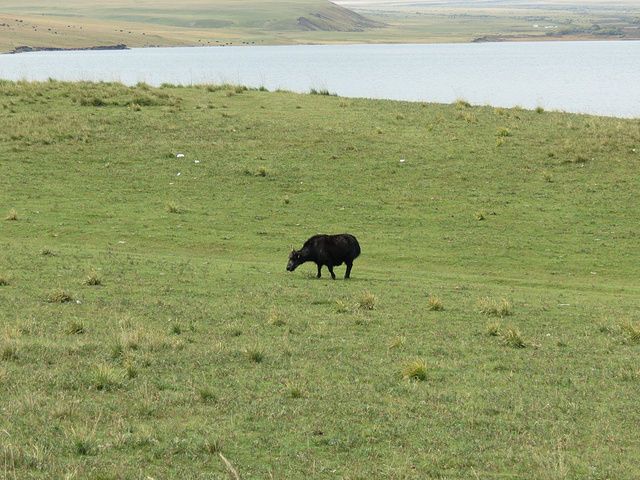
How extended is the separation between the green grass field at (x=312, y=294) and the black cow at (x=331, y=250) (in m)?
0.63

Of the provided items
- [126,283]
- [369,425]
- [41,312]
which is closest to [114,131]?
[126,283]

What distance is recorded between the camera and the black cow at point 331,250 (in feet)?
57.5

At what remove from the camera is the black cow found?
17531mm

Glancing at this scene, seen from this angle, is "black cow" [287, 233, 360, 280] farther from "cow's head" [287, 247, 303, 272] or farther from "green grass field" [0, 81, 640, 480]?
"green grass field" [0, 81, 640, 480]

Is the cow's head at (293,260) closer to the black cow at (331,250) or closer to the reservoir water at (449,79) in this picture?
the black cow at (331,250)

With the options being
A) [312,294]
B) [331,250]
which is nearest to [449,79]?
[331,250]

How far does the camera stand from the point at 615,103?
60.8 meters

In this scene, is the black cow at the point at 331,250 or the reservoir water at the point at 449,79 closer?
the black cow at the point at 331,250

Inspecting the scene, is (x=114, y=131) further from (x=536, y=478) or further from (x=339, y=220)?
(x=536, y=478)

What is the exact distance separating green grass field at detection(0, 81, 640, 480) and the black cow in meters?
0.63

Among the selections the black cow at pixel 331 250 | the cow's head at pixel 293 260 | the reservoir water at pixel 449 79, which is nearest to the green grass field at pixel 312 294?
the cow's head at pixel 293 260

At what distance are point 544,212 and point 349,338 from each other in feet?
49.4

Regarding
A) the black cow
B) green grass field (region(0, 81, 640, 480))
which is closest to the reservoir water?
green grass field (region(0, 81, 640, 480))

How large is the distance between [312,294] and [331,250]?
221 centimetres
